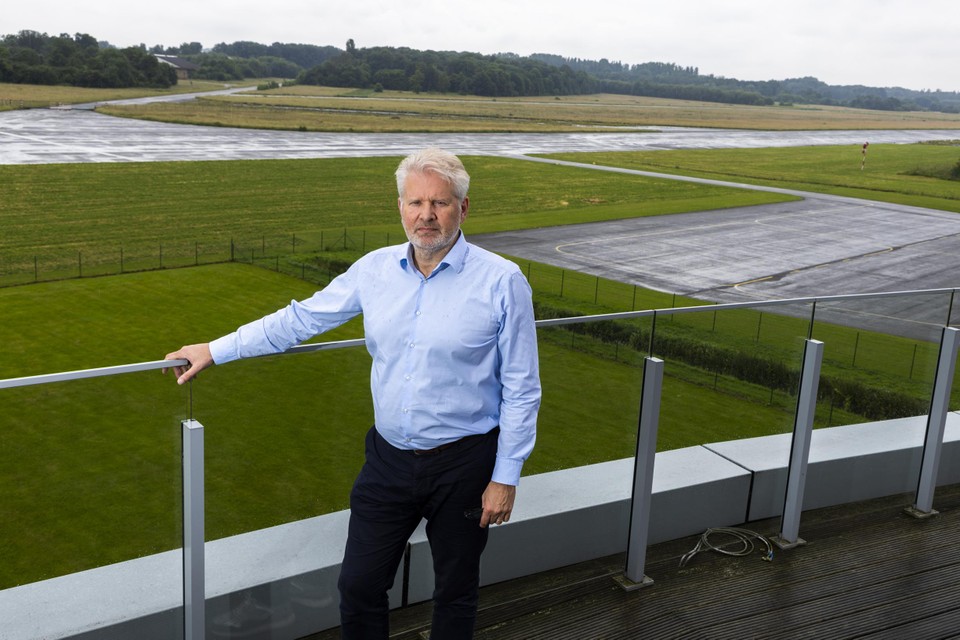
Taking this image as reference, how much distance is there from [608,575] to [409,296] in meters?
2.24

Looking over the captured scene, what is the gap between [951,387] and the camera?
5863mm

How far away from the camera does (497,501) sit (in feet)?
10.7

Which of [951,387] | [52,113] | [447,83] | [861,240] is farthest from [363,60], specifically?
[951,387]

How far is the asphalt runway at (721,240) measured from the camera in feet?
98.1

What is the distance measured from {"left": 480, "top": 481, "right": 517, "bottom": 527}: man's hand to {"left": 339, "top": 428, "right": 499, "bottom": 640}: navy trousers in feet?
0.24

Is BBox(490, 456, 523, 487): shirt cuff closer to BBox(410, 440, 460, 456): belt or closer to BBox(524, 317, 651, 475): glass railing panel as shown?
BBox(410, 440, 460, 456): belt

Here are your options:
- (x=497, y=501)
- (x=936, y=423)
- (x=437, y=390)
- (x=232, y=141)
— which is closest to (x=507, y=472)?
(x=497, y=501)

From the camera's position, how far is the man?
127 inches

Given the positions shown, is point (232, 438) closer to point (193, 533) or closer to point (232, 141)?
Result: point (193, 533)

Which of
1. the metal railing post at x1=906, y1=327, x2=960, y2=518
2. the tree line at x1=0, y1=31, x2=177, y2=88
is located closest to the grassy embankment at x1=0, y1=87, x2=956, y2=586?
the metal railing post at x1=906, y1=327, x2=960, y2=518

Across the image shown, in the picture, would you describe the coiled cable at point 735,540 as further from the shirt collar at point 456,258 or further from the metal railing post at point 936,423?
the shirt collar at point 456,258

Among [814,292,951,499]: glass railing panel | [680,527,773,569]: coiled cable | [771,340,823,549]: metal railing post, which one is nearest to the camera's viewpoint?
[680,527,773,569]: coiled cable

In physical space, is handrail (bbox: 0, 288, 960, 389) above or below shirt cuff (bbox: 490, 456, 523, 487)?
above

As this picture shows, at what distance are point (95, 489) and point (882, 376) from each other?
4.54 metres
